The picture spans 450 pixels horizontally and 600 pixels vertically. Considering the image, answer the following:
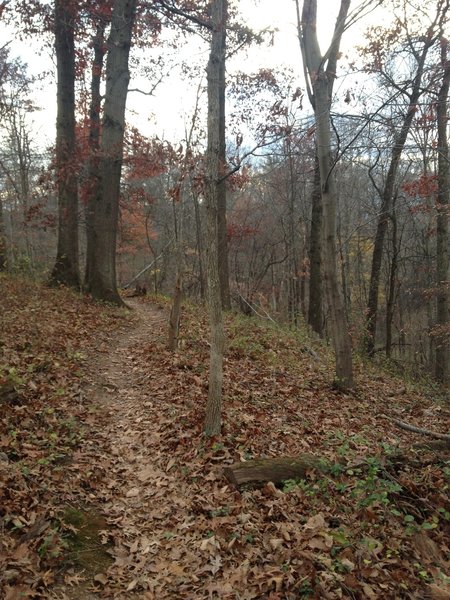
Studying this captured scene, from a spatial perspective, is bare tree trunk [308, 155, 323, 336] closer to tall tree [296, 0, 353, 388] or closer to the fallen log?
tall tree [296, 0, 353, 388]

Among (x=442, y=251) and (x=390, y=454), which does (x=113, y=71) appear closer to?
(x=442, y=251)

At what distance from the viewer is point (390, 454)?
5.22m

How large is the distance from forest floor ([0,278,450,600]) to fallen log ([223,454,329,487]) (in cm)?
13

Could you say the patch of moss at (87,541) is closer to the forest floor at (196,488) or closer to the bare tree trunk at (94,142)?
the forest floor at (196,488)

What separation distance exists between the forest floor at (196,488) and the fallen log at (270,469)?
128 mm

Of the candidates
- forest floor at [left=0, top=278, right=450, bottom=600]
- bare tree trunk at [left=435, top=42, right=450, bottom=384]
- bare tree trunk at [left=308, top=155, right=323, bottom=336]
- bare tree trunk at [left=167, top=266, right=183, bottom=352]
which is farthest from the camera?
bare tree trunk at [left=308, top=155, right=323, bottom=336]

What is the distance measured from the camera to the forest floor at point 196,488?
12.2ft

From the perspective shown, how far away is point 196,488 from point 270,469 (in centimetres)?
91

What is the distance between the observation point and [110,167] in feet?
42.5

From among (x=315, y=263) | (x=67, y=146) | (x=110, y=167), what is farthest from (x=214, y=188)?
(x=315, y=263)

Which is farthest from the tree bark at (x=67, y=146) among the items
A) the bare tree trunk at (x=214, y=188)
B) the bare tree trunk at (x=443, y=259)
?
the bare tree trunk at (x=443, y=259)

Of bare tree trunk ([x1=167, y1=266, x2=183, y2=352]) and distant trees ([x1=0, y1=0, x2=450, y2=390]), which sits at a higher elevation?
distant trees ([x1=0, y1=0, x2=450, y2=390])

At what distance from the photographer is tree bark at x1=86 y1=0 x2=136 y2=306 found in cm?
1272

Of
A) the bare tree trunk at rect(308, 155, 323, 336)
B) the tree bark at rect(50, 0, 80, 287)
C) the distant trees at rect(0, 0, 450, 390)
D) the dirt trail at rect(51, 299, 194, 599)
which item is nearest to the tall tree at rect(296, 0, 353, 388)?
the distant trees at rect(0, 0, 450, 390)
